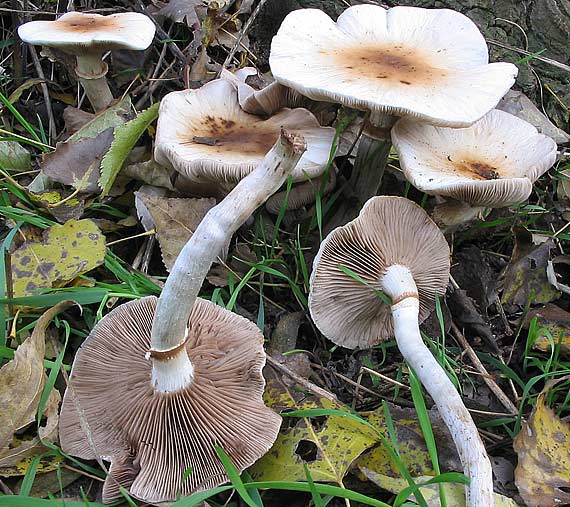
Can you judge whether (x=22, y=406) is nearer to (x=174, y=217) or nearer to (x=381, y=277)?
(x=174, y=217)

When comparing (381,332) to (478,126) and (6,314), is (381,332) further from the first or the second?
(6,314)

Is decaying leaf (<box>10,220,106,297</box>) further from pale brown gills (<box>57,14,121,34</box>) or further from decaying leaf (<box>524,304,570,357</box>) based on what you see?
decaying leaf (<box>524,304,570,357</box>)

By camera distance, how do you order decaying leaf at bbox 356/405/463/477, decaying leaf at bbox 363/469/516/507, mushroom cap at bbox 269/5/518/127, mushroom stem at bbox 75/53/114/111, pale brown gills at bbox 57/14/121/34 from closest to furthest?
decaying leaf at bbox 363/469/516/507 → decaying leaf at bbox 356/405/463/477 → mushroom cap at bbox 269/5/518/127 → pale brown gills at bbox 57/14/121/34 → mushroom stem at bbox 75/53/114/111

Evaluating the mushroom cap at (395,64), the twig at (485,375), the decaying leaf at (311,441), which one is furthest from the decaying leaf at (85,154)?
the twig at (485,375)

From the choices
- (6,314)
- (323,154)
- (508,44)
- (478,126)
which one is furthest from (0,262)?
(508,44)

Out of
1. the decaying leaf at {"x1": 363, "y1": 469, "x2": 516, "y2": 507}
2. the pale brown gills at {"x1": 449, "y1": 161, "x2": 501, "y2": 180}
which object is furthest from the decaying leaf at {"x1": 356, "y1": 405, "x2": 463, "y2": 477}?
the pale brown gills at {"x1": 449, "y1": 161, "x2": 501, "y2": 180}

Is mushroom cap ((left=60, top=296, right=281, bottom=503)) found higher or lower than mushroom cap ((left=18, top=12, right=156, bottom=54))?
lower

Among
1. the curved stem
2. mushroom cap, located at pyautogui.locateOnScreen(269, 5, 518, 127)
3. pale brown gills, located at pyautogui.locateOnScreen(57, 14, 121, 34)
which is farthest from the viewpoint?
pale brown gills, located at pyautogui.locateOnScreen(57, 14, 121, 34)
